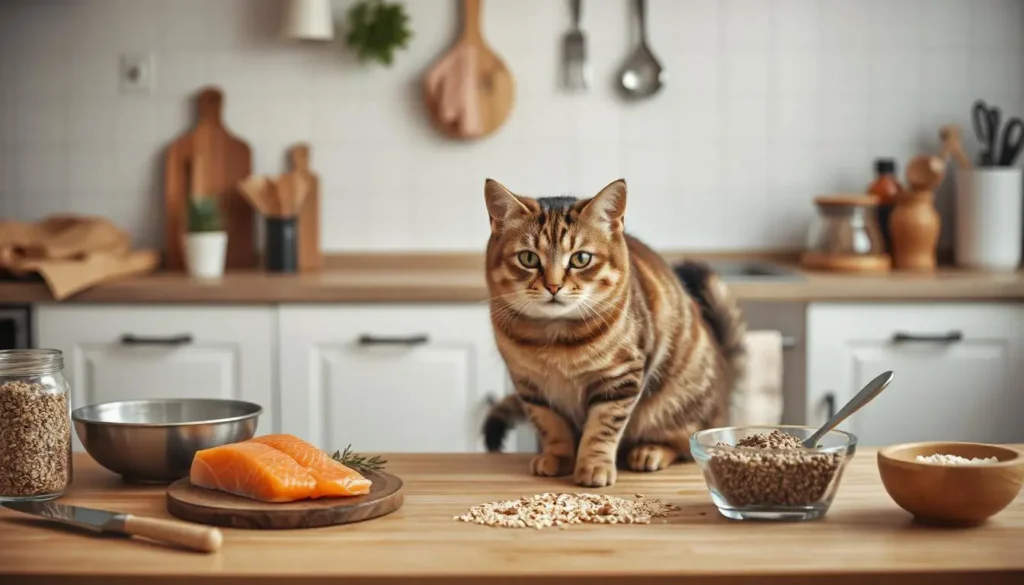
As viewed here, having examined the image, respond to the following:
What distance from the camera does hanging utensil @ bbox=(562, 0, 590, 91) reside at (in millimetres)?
3786

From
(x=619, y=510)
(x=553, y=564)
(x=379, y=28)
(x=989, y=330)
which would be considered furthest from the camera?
(x=379, y=28)

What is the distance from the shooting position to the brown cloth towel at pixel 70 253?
10.5 ft

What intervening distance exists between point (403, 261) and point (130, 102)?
3.32ft

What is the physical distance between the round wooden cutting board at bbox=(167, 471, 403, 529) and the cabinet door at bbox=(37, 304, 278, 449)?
1891 mm

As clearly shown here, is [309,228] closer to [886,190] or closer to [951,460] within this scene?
[886,190]

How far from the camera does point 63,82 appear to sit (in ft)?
12.6

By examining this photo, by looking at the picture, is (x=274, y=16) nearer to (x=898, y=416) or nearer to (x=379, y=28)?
(x=379, y=28)

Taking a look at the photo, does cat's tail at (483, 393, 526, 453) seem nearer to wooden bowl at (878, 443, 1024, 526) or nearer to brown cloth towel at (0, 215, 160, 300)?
wooden bowl at (878, 443, 1024, 526)

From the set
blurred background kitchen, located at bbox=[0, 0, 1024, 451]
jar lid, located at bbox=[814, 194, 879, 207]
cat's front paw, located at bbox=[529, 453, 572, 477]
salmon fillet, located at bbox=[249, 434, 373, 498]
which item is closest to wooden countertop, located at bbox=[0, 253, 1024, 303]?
jar lid, located at bbox=[814, 194, 879, 207]

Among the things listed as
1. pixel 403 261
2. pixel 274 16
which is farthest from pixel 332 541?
pixel 274 16

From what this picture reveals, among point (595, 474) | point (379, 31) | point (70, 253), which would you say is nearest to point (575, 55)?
point (379, 31)

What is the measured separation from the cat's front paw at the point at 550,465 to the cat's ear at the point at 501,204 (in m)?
0.33

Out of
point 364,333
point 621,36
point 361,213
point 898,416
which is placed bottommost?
point 898,416

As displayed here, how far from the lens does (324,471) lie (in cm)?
138
